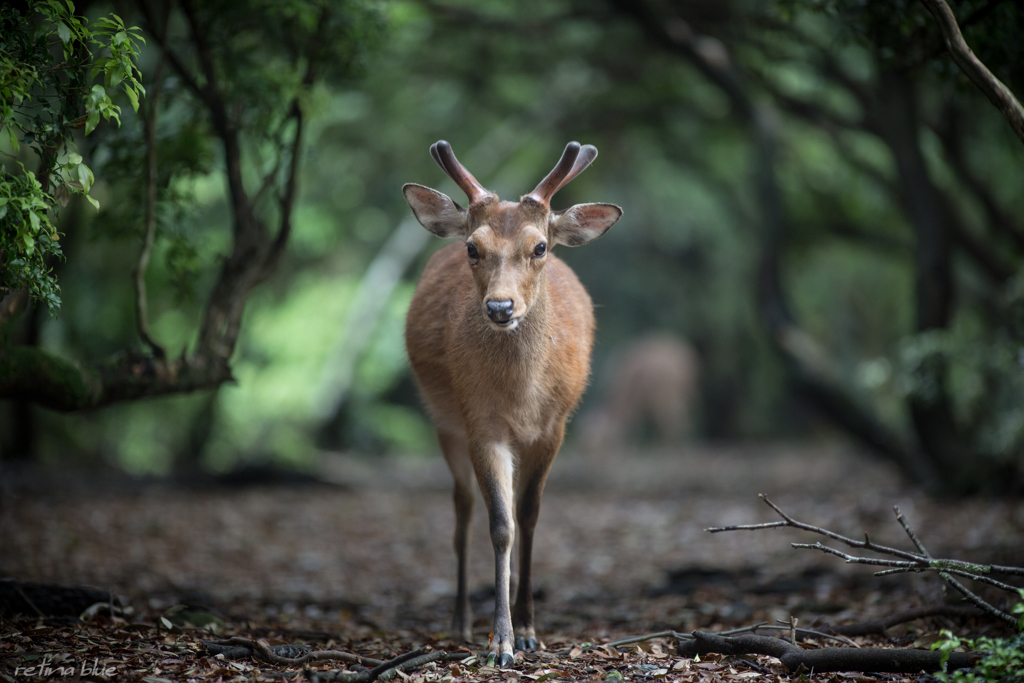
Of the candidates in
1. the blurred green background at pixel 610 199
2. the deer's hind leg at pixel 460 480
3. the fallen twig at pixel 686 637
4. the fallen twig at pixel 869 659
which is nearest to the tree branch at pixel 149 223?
the blurred green background at pixel 610 199

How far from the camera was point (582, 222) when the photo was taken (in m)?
4.43

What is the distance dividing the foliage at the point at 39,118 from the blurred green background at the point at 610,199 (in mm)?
1708

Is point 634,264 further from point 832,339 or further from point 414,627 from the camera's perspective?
point 414,627

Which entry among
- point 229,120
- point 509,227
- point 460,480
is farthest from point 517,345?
point 229,120

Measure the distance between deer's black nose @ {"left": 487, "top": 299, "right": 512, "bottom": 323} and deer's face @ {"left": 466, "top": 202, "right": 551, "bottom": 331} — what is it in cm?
1

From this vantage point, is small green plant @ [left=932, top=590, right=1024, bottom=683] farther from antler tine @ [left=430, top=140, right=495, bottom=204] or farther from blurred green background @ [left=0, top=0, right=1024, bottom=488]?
blurred green background @ [left=0, top=0, right=1024, bottom=488]

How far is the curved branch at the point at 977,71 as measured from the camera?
370cm

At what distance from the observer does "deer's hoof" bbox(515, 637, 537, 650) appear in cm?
427

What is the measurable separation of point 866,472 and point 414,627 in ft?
25.2

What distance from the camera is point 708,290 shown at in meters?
16.2

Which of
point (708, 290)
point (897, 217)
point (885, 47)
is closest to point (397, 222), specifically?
point (708, 290)

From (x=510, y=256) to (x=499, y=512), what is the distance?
1.27m

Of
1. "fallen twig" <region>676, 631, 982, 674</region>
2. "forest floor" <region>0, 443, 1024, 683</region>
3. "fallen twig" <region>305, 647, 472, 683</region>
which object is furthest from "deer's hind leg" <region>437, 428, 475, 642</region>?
"fallen twig" <region>676, 631, 982, 674</region>

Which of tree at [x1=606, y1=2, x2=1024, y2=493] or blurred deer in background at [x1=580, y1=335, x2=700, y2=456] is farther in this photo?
blurred deer in background at [x1=580, y1=335, x2=700, y2=456]
